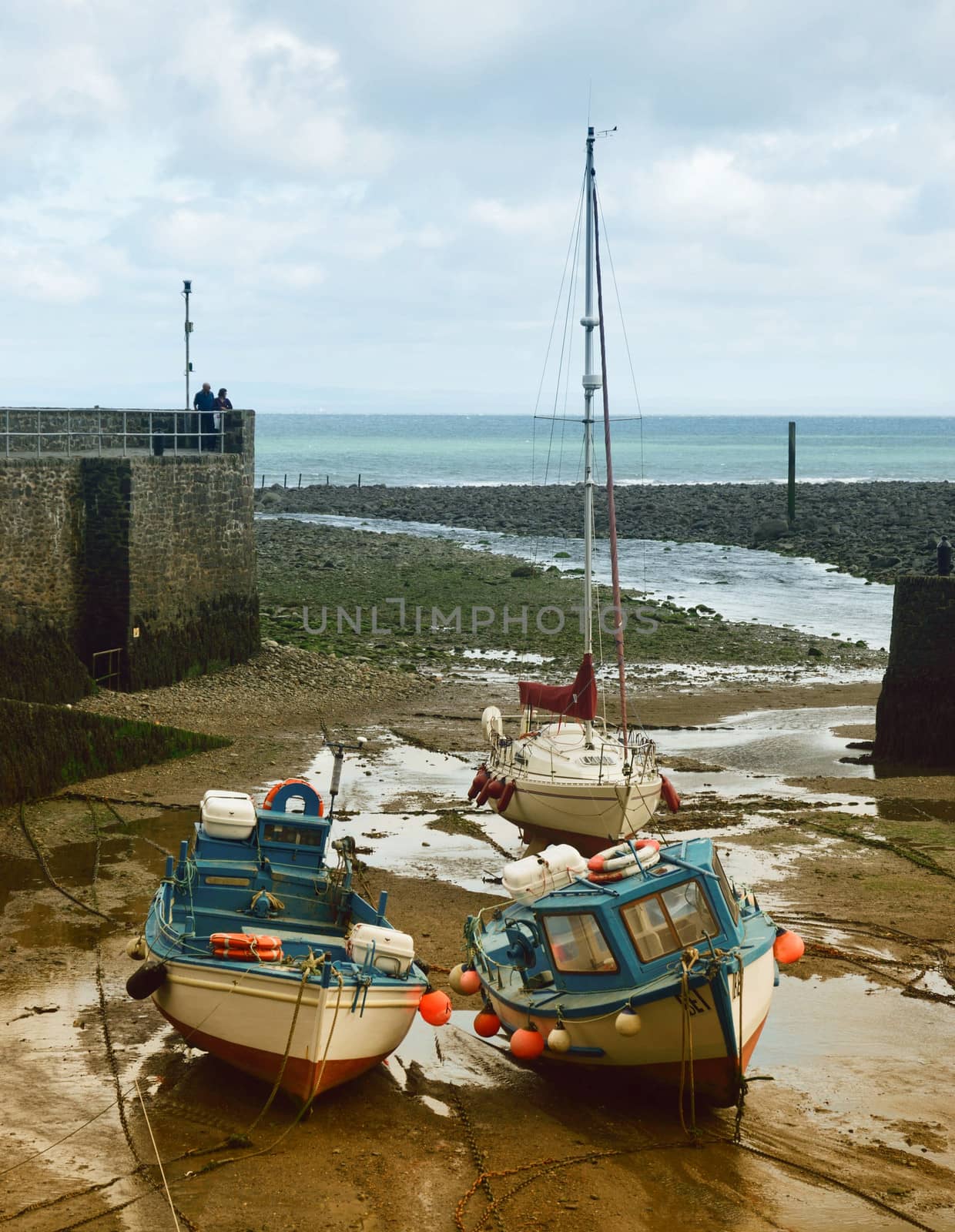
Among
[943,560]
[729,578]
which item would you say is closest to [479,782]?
[943,560]

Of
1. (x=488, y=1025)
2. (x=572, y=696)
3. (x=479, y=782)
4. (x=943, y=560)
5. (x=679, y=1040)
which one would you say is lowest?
(x=488, y=1025)

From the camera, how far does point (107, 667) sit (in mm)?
24641

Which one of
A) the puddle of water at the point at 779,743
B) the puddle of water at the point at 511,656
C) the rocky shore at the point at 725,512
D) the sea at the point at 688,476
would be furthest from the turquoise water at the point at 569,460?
the puddle of water at the point at 779,743

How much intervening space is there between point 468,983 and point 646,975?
1.87 m

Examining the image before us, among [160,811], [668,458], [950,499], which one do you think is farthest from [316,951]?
[668,458]

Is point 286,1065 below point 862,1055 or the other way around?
the other way around

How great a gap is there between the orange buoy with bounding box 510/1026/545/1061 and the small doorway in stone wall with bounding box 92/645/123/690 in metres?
15.1

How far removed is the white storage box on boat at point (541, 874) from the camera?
12.1 m

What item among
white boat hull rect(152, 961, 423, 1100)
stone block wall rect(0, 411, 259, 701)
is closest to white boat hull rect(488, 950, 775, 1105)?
white boat hull rect(152, 961, 423, 1100)

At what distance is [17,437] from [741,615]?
19.6 metres

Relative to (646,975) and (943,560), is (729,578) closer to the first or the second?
(943,560)

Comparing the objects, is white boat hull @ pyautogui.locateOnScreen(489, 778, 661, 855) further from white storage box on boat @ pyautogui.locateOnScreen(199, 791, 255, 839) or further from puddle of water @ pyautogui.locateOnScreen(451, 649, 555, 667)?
puddle of water @ pyautogui.locateOnScreen(451, 649, 555, 667)

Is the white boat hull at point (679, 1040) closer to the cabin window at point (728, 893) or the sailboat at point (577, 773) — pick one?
the cabin window at point (728, 893)

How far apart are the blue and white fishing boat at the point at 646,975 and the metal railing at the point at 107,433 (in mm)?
15743
